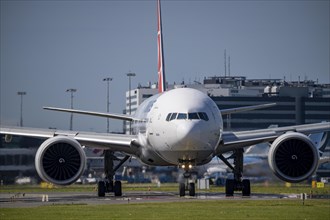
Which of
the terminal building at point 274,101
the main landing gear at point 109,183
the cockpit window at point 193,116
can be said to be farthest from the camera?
the terminal building at point 274,101

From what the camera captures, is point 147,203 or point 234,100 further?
point 234,100

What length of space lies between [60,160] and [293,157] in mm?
10944

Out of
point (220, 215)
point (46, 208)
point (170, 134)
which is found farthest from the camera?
point (170, 134)

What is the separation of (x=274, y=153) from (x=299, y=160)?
1249mm

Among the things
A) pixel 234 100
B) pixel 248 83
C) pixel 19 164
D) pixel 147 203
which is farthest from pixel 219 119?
pixel 248 83

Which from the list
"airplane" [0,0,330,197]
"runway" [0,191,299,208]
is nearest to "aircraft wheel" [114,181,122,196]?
"airplane" [0,0,330,197]

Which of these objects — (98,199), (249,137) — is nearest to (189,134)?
(98,199)

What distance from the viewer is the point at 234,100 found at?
6718 inches

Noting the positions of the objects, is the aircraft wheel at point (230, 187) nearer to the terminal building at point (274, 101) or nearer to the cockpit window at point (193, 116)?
the cockpit window at point (193, 116)

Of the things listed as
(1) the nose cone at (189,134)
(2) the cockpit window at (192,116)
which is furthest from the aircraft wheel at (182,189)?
(2) the cockpit window at (192,116)

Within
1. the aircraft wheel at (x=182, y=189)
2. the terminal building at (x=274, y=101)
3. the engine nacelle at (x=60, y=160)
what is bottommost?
the aircraft wheel at (x=182, y=189)

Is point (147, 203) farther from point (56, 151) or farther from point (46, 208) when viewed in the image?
point (56, 151)

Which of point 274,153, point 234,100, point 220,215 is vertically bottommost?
point 220,215

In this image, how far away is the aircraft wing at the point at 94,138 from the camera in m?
45.3
